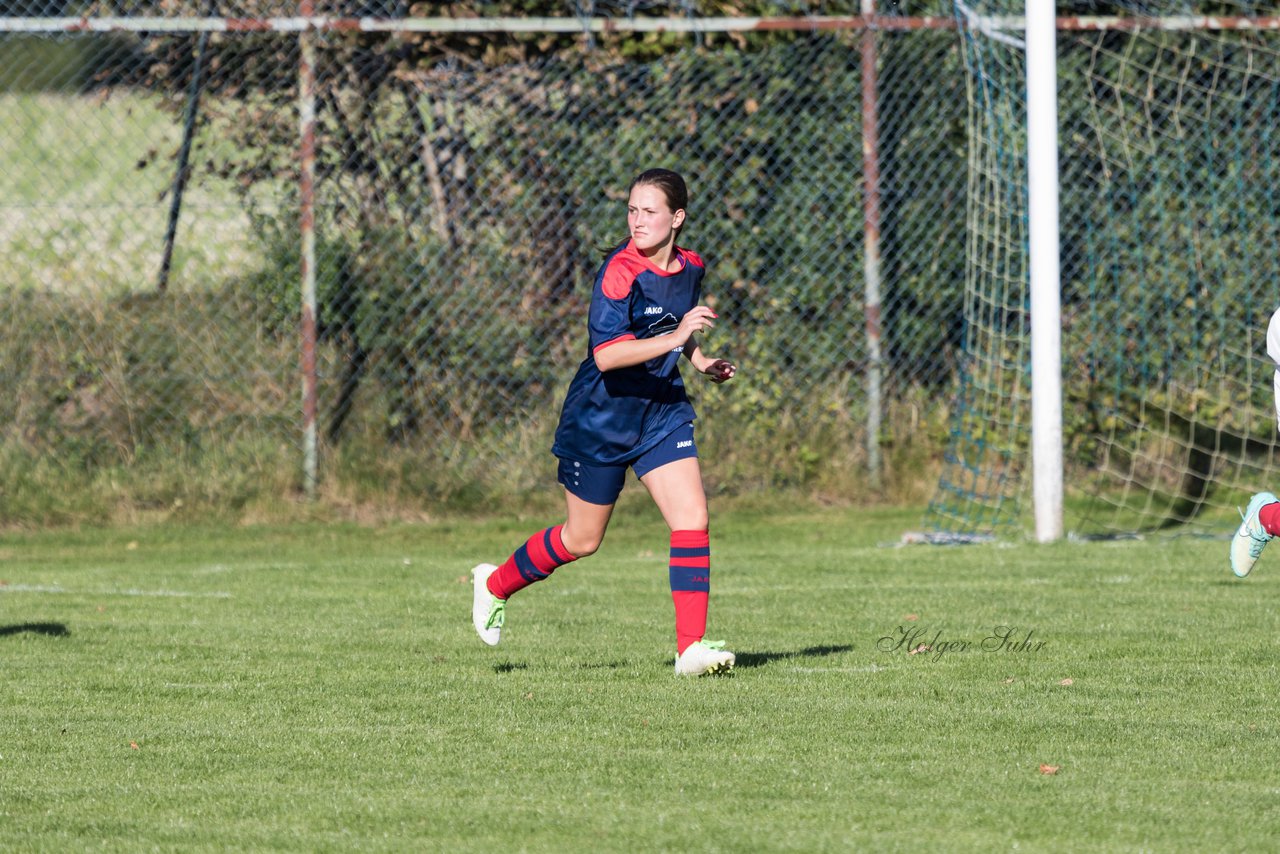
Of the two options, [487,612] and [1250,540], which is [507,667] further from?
[1250,540]

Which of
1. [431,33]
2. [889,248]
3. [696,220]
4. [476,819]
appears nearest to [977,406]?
[889,248]

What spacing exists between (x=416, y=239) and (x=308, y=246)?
763 mm

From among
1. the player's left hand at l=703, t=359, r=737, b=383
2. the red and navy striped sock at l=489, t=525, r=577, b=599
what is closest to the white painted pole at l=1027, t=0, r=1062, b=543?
the player's left hand at l=703, t=359, r=737, b=383

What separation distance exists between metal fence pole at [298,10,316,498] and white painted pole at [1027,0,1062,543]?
4.56 metres

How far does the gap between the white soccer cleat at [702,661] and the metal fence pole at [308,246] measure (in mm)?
5670

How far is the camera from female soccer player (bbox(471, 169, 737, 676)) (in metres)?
6.05

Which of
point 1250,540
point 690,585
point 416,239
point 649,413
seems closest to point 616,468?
point 649,413

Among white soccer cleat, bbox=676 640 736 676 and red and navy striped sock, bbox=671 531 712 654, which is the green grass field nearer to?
white soccer cleat, bbox=676 640 736 676

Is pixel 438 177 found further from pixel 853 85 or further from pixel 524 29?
pixel 853 85

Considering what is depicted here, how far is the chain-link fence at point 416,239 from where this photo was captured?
11.3m

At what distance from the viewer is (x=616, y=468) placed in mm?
6238

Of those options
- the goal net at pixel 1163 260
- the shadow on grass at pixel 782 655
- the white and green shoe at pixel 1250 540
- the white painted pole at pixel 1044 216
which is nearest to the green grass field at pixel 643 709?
the shadow on grass at pixel 782 655

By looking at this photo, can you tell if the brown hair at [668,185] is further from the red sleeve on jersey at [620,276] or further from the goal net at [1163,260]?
the goal net at [1163,260]

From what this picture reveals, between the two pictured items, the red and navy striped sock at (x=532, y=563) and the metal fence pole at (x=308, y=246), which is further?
the metal fence pole at (x=308, y=246)
